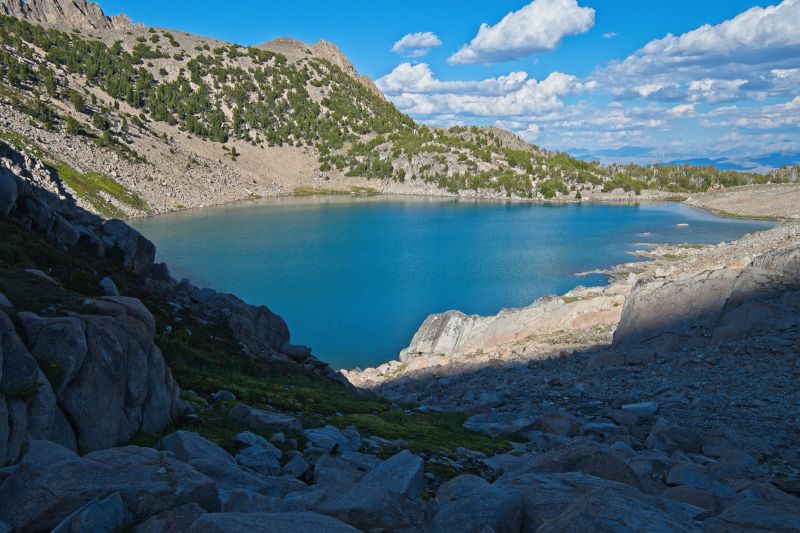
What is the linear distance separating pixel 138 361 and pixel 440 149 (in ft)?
524

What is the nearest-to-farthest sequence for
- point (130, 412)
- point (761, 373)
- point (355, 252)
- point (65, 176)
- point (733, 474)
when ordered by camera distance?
point (130, 412)
point (733, 474)
point (761, 373)
point (355, 252)
point (65, 176)

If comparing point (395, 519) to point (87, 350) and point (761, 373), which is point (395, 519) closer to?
point (87, 350)

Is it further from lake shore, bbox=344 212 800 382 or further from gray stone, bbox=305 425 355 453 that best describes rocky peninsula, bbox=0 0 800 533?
lake shore, bbox=344 212 800 382

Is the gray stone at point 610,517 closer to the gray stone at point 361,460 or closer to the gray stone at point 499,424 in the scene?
the gray stone at point 361,460

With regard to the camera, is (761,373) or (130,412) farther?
(761,373)

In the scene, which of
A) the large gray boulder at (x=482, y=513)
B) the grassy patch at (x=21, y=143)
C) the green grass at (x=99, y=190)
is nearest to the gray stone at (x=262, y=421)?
the large gray boulder at (x=482, y=513)

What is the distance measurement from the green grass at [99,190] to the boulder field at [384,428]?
2696 inches

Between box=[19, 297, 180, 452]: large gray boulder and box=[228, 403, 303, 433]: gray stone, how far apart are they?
1.61m

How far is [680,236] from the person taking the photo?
80.0 meters

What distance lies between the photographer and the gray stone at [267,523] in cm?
499

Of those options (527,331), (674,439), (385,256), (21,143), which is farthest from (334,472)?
(21,143)

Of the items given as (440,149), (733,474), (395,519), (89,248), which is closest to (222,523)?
(395,519)

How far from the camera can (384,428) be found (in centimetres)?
1394

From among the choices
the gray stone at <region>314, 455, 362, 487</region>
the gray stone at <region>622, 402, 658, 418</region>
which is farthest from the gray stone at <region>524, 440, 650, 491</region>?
the gray stone at <region>622, 402, 658, 418</region>
